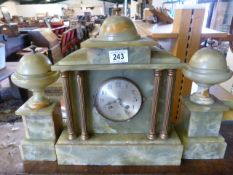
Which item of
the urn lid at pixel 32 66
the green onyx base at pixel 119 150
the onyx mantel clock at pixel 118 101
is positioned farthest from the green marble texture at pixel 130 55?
the green onyx base at pixel 119 150

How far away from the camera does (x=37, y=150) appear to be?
26.6 inches

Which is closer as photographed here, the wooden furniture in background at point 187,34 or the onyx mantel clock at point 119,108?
the onyx mantel clock at point 119,108

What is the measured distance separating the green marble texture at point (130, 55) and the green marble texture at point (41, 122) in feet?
0.74

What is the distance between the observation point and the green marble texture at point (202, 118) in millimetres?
633

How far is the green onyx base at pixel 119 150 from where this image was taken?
25.8 inches

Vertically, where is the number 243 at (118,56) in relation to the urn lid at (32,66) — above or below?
above

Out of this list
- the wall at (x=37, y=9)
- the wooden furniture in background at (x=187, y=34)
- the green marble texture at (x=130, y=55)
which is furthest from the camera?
the wall at (x=37, y=9)

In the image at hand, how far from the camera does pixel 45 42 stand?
3.64 meters

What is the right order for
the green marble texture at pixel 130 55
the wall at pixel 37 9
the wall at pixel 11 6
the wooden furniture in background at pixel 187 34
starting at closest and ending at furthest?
the green marble texture at pixel 130 55 < the wooden furniture in background at pixel 187 34 < the wall at pixel 11 6 < the wall at pixel 37 9

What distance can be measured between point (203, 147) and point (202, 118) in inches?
4.1

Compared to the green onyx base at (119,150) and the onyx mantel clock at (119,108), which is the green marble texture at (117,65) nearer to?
the onyx mantel clock at (119,108)

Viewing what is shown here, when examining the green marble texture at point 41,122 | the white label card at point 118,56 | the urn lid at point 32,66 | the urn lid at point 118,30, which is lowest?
the green marble texture at point 41,122

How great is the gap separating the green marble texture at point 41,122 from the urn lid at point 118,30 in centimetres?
29

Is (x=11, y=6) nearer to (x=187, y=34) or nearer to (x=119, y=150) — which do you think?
(x=187, y=34)
